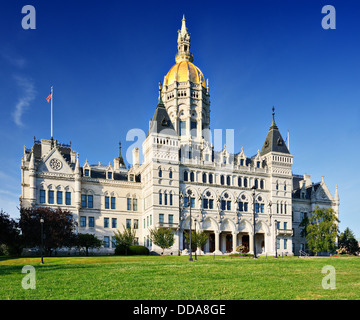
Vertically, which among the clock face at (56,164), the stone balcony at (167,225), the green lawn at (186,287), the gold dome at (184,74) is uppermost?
the gold dome at (184,74)

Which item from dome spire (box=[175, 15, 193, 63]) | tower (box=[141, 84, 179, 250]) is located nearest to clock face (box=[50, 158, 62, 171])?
tower (box=[141, 84, 179, 250])

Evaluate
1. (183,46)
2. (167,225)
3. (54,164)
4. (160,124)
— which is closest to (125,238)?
(167,225)

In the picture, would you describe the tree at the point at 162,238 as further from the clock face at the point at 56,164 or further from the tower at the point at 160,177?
the clock face at the point at 56,164

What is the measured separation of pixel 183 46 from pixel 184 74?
389 inches

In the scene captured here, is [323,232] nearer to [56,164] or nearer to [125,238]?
[125,238]

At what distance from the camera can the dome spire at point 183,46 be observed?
285ft

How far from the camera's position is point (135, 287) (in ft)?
53.4

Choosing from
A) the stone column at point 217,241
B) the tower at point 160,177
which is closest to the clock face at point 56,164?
the tower at point 160,177

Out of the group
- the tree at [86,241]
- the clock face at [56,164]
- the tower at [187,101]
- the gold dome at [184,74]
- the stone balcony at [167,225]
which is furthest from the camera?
the gold dome at [184,74]

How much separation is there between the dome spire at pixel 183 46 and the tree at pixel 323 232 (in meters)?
43.2

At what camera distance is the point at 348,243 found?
7438 centimetres

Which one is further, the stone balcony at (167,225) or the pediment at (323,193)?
the pediment at (323,193)
